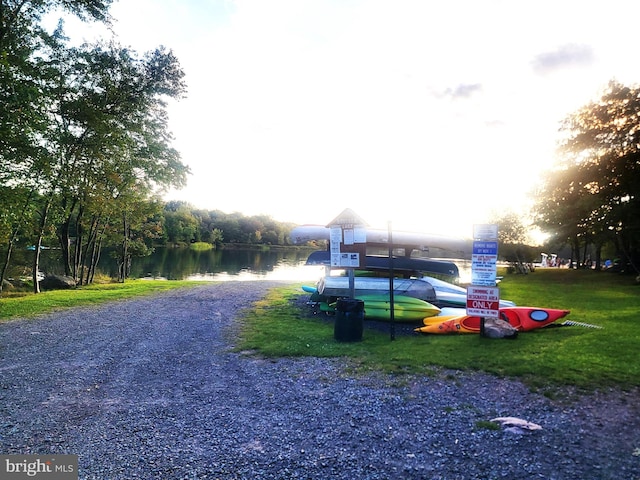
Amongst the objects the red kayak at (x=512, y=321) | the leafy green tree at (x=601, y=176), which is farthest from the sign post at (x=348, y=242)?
the leafy green tree at (x=601, y=176)

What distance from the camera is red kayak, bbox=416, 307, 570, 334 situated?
8.63 metres

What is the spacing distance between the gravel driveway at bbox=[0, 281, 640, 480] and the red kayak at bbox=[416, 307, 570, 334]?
287 cm

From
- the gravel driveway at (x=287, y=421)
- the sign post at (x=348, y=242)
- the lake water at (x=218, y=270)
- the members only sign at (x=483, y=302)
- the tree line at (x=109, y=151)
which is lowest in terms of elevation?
the lake water at (x=218, y=270)

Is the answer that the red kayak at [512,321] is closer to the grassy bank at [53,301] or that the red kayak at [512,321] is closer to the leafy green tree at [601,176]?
the grassy bank at [53,301]

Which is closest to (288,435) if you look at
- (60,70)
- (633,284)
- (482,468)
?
(482,468)

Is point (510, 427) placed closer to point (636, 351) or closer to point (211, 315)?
point (636, 351)

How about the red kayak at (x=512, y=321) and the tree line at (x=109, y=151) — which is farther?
the tree line at (x=109, y=151)

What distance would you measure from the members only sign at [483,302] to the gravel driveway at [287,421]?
7.36 feet

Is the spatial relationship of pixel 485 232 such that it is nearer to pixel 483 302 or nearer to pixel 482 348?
pixel 483 302

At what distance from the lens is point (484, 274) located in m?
7.91

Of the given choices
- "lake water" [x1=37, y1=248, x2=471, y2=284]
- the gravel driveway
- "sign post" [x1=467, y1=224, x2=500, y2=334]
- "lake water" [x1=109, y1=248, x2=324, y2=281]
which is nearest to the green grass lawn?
the gravel driveway

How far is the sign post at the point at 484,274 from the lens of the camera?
779cm

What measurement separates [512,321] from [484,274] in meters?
1.71

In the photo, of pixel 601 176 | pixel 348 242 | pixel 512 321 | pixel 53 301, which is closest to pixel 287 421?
pixel 348 242
